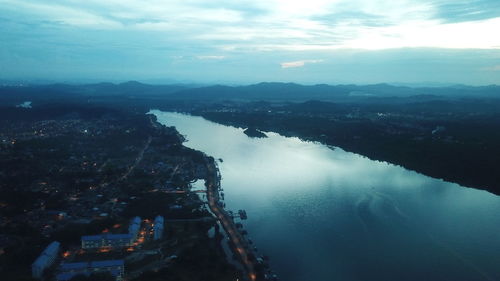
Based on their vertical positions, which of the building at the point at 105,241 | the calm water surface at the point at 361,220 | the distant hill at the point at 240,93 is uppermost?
the distant hill at the point at 240,93

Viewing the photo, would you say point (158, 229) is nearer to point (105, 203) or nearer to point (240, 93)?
point (105, 203)

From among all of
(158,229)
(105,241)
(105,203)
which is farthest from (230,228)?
(105,203)

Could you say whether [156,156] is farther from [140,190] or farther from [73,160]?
[140,190]

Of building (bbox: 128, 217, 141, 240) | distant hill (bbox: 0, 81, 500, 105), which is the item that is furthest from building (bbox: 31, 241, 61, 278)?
distant hill (bbox: 0, 81, 500, 105)

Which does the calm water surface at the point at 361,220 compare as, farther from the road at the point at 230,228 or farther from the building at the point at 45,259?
the building at the point at 45,259

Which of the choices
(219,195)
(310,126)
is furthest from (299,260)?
(310,126)

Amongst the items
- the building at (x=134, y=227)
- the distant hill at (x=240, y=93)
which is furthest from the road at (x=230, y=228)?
the distant hill at (x=240, y=93)

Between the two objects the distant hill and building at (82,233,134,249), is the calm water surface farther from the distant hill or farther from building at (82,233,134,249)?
the distant hill
